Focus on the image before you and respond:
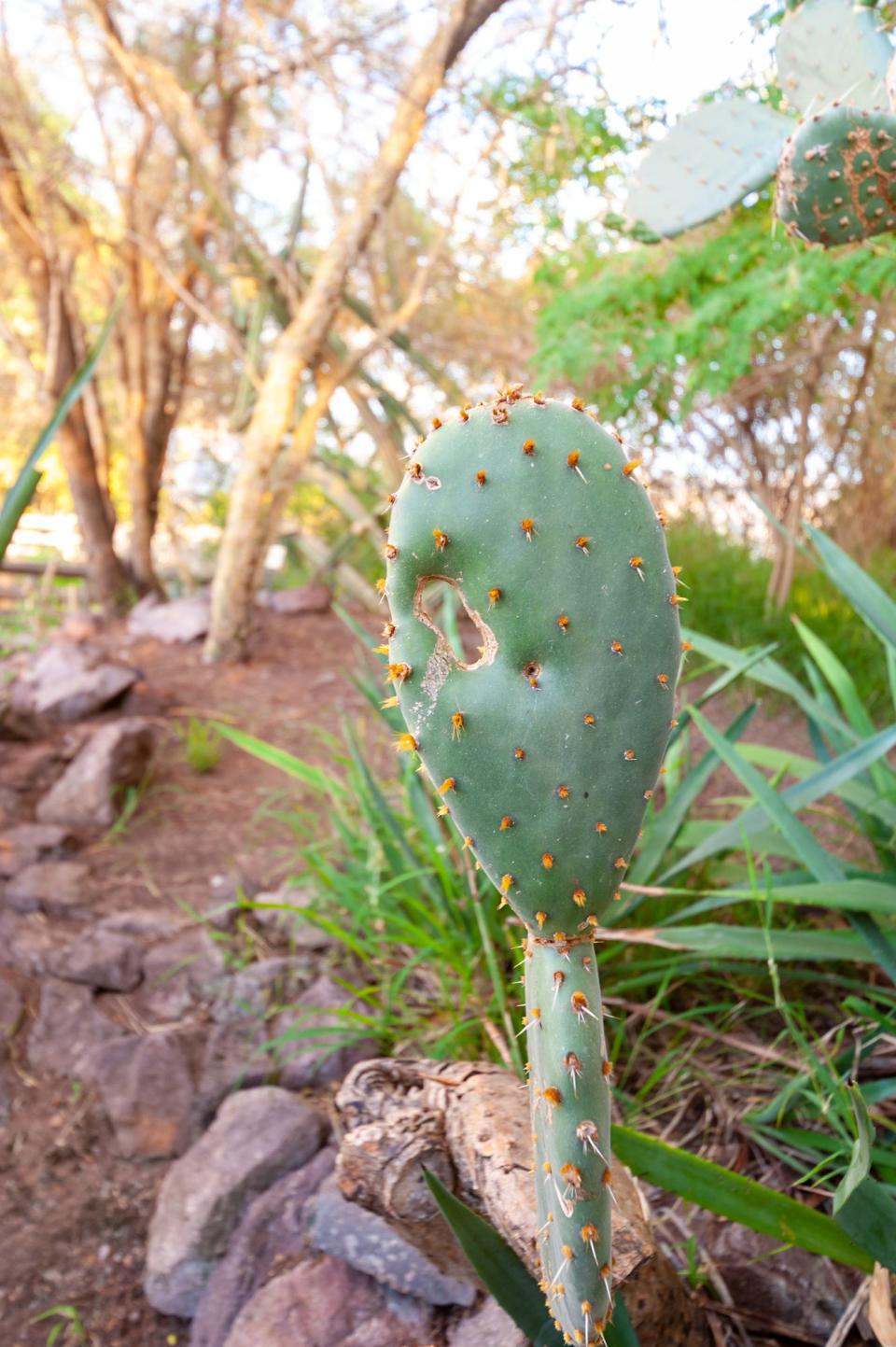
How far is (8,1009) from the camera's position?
6.85 ft

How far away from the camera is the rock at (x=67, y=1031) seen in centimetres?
199

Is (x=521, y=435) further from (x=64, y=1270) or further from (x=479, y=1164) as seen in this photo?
(x=64, y=1270)

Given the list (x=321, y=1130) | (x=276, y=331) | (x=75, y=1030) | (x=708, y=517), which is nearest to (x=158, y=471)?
(x=276, y=331)

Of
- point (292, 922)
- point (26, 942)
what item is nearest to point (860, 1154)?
point (292, 922)

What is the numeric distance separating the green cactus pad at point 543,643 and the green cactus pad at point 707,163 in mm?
964

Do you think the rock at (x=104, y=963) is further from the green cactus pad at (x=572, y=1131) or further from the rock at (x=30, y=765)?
the green cactus pad at (x=572, y=1131)

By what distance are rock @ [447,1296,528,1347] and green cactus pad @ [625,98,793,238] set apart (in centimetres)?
148

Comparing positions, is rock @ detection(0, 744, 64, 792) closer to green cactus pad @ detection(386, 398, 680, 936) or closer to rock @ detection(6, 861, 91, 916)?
rock @ detection(6, 861, 91, 916)

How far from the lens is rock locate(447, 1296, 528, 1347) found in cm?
107

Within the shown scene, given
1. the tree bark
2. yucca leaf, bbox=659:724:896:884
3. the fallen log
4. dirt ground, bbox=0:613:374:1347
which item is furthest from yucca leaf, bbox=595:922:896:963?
the tree bark

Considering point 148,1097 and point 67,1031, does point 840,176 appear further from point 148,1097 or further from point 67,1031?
point 67,1031

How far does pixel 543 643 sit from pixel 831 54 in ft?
3.95

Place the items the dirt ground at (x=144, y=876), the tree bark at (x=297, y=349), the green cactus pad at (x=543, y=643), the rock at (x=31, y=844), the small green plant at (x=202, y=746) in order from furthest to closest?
the tree bark at (x=297, y=349)
the small green plant at (x=202, y=746)
the rock at (x=31, y=844)
the dirt ground at (x=144, y=876)
the green cactus pad at (x=543, y=643)

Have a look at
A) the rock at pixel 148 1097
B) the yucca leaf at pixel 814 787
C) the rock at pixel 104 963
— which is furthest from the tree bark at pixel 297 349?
the yucca leaf at pixel 814 787
